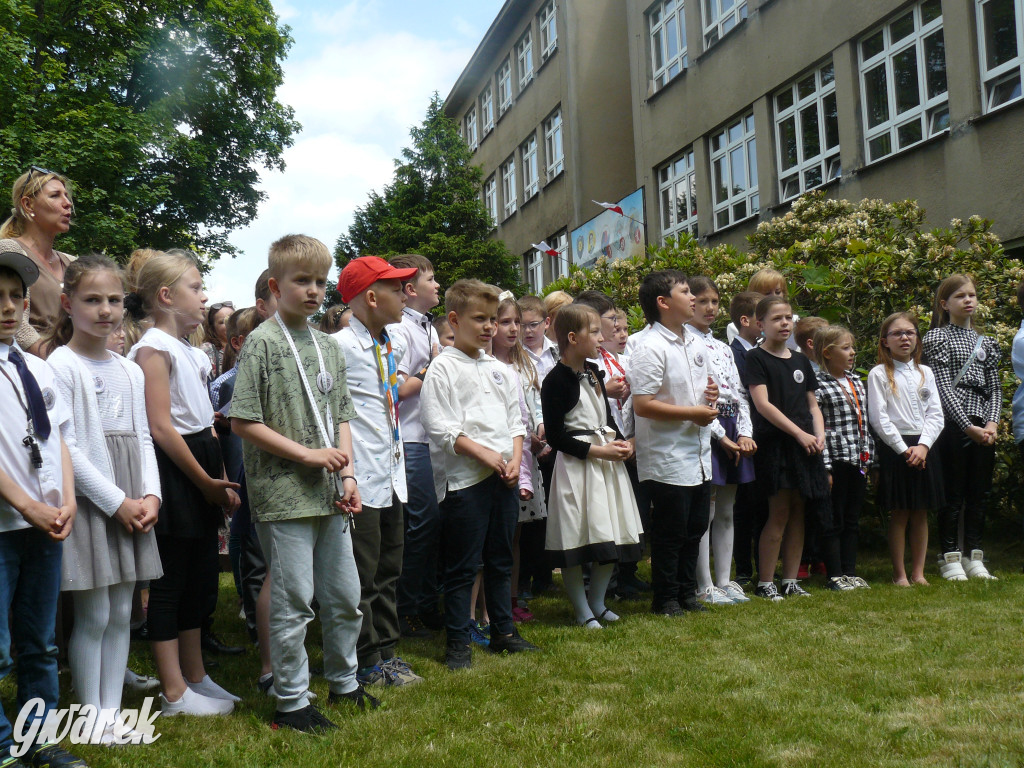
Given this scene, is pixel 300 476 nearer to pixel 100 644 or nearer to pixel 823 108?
pixel 100 644

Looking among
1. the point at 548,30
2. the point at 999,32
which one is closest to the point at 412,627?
the point at 999,32

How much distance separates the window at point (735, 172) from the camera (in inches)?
731

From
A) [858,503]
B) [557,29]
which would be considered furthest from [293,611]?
[557,29]

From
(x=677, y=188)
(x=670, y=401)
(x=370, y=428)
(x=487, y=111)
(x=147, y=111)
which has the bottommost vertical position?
(x=370, y=428)

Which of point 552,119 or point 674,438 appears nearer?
point 674,438

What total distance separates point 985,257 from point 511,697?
293 inches

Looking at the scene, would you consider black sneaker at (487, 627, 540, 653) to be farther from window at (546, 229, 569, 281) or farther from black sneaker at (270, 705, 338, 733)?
window at (546, 229, 569, 281)

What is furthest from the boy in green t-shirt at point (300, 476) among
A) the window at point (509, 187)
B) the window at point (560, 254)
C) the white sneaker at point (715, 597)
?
the window at point (509, 187)

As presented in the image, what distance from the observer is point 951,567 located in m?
7.41

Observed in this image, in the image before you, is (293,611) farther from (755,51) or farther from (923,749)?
(755,51)

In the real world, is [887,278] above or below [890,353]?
above

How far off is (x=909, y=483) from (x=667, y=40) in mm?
16932

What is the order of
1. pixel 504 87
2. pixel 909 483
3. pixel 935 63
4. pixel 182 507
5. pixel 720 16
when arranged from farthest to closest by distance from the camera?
pixel 504 87
pixel 720 16
pixel 935 63
pixel 909 483
pixel 182 507

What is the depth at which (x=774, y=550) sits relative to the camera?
22.7 feet
